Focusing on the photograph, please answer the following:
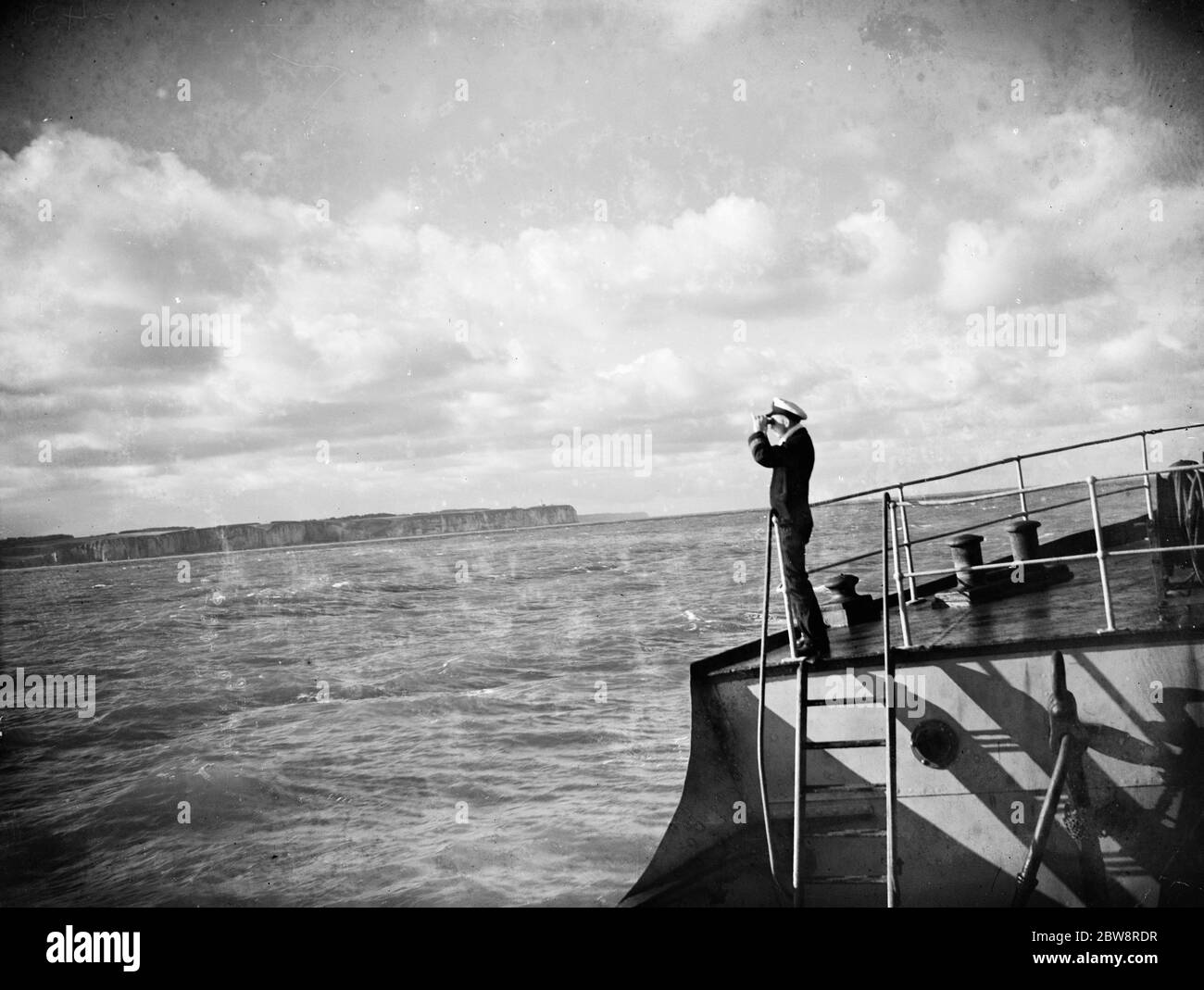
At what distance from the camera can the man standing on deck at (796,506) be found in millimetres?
6758

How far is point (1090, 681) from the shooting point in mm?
6055

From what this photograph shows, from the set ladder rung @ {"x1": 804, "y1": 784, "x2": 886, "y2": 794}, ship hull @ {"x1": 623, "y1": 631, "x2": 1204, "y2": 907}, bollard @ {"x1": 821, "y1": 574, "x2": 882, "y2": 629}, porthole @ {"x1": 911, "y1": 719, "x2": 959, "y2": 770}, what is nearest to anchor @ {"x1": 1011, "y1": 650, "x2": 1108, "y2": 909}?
ship hull @ {"x1": 623, "y1": 631, "x2": 1204, "y2": 907}

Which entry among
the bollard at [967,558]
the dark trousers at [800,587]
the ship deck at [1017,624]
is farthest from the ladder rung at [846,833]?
the bollard at [967,558]

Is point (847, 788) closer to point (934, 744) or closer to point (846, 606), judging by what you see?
point (934, 744)

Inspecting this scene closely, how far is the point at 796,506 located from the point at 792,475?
257 mm

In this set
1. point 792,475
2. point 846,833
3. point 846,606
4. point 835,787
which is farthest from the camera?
point 846,606

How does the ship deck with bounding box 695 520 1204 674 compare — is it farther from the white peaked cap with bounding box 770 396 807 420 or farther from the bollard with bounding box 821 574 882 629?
the white peaked cap with bounding box 770 396 807 420

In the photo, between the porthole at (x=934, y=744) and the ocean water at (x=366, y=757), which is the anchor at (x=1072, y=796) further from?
the ocean water at (x=366, y=757)

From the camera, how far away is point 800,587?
6.81 meters

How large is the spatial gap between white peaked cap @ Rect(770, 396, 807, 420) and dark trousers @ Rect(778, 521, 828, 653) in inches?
35.5

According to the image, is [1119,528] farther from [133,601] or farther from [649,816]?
[133,601]

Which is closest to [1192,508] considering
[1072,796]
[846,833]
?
[1072,796]
